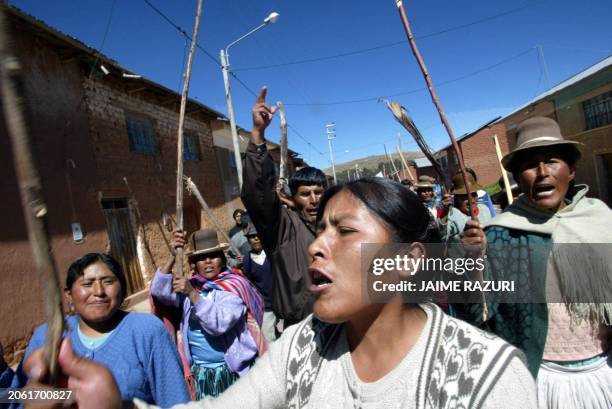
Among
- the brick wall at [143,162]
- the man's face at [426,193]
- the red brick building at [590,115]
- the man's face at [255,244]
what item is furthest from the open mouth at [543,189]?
the red brick building at [590,115]

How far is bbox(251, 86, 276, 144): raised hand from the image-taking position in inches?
79.1

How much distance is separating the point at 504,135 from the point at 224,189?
700 inches

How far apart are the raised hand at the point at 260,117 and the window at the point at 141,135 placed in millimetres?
8135

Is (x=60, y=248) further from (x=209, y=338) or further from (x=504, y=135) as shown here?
(x=504, y=135)

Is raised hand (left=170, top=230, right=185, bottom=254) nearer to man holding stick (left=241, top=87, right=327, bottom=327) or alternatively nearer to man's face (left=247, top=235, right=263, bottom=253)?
man holding stick (left=241, top=87, right=327, bottom=327)

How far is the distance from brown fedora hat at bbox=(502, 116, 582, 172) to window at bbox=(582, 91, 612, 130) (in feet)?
49.9

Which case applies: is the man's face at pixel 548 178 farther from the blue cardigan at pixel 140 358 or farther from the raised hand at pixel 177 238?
the raised hand at pixel 177 238

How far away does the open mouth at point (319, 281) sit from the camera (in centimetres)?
123

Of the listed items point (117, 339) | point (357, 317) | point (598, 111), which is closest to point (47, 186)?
point (117, 339)

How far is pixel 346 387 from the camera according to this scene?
119cm

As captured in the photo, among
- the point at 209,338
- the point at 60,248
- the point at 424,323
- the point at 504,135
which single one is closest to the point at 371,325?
the point at 424,323

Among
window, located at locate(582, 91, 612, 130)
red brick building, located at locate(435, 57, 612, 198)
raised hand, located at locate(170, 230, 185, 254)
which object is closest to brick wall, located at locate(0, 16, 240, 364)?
raised hand, located at locate(170, 230, 185, 254)

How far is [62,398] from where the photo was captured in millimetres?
808

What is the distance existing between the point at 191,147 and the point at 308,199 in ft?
34.5
